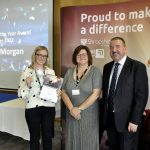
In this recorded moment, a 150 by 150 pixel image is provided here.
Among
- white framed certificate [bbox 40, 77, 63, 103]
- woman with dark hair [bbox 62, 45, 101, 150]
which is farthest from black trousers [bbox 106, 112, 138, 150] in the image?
white framed certificate [bbox 40, 77, 63, 103]

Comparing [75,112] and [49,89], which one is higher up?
[49,89]

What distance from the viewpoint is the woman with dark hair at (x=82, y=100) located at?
272 cm

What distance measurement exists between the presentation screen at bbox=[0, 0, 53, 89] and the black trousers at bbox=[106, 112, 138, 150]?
273 centimetres

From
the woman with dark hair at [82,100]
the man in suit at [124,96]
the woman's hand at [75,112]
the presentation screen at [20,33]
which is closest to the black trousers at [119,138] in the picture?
the man in suit at [124,96]

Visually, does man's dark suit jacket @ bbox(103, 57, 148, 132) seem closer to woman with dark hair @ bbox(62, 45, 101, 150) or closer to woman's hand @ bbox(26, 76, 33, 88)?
woman with dark hair @ bbox(62, 45, 101, 150)

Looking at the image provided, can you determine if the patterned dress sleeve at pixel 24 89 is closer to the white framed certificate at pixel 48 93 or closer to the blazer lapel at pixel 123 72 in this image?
the white framed certificate at pixel 48 93

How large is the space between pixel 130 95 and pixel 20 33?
11.3ft

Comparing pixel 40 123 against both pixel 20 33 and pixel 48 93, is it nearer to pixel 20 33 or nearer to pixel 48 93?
pixel 48 93

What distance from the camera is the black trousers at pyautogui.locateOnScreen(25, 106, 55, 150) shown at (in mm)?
2967

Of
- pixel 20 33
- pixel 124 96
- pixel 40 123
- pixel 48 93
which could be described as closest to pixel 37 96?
pixel 48 93

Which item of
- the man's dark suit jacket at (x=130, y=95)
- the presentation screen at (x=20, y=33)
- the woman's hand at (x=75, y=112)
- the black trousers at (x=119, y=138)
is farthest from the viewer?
the presentation screen at (x=20, y=33)

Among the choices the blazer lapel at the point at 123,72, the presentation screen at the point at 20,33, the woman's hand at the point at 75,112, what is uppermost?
the presentation screen at the point at 20,33

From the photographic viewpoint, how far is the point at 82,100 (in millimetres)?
2736

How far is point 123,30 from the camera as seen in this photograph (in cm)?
373
